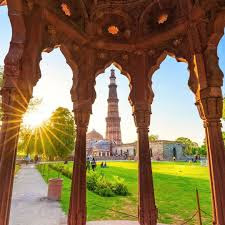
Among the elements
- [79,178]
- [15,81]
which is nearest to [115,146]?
[79,178]

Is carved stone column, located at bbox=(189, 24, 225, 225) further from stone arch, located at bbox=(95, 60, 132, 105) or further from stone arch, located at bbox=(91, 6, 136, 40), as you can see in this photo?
stone arch, located at bbox=(91, 6, 136, 40)

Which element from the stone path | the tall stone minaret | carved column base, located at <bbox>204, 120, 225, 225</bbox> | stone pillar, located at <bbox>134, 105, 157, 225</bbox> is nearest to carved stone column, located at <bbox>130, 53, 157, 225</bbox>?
stone pillar, located at <bbox>134, 105, 157, 225</bbox>

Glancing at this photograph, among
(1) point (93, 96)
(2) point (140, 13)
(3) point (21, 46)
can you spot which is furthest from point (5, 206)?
(2) point (140, 13)

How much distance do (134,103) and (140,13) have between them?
2328 mm

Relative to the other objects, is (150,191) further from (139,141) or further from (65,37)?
(65,37)

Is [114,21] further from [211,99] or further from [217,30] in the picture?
[211,99]

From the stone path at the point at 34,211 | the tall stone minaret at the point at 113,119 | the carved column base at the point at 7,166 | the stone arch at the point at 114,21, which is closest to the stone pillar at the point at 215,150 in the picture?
the stone arch at the point at 114,21

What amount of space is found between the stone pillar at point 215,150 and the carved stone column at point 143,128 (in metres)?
1.24

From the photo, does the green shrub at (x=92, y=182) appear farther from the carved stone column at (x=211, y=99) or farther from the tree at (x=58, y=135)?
the carved stone column at (x=211, y=99)

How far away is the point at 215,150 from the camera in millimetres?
3826

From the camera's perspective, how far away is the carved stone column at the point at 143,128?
4.50 meters

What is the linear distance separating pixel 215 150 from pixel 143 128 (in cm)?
159

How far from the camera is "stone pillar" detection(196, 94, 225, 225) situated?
367 centimetres

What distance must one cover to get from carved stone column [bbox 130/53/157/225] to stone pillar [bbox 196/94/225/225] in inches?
48.7
